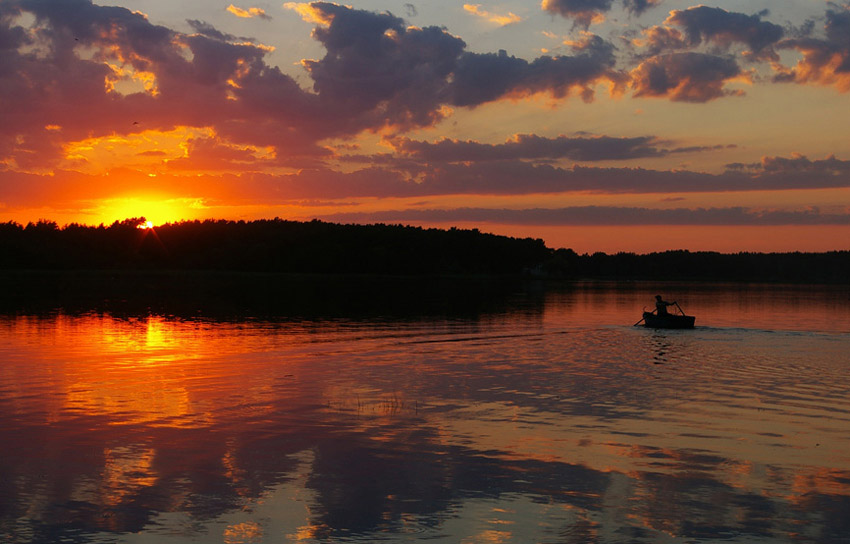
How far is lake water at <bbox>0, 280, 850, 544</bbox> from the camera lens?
13.5m

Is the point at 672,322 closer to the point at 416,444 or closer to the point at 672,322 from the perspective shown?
the point at 672,322

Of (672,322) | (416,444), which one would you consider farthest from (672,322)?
(416,444)

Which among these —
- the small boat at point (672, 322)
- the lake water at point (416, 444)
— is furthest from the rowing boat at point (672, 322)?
the lake water at point (416, 444)

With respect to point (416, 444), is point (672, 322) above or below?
above

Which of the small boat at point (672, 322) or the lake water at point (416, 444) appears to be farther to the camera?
the small boat at point (672, 322)

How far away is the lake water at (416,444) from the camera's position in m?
13.5

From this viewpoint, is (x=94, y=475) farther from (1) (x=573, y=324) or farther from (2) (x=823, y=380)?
(1) (x=573, y=324)

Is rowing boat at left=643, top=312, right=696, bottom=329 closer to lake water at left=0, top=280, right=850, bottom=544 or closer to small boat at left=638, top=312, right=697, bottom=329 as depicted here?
small boat at left=638, top=312, right=697, bottom=329

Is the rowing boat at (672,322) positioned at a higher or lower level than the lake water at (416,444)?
higher

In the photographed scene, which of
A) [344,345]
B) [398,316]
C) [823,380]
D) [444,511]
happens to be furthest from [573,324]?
[444,511]

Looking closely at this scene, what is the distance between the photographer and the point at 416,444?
1948 cm

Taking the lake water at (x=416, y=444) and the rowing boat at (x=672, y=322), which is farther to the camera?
the rowing boat at (x=672, y=322)

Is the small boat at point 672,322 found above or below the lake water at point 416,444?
above

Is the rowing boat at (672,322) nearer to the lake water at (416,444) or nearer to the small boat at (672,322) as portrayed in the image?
the small boat at (672,322)
